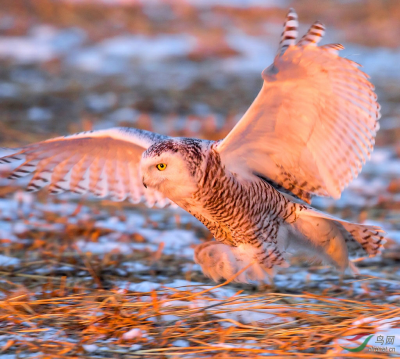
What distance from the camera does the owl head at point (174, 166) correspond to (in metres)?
3.02

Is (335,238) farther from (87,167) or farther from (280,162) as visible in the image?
(87,167)

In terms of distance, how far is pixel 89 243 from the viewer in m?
4.57

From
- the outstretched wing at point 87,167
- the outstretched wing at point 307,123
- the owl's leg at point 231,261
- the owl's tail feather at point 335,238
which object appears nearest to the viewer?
the outstretched wing at point 307,123

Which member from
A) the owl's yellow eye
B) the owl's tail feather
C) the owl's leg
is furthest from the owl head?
the owl's tail feather

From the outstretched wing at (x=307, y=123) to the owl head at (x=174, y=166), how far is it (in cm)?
20

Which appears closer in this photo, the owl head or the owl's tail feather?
the owl head

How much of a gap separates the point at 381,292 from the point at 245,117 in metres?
1.62

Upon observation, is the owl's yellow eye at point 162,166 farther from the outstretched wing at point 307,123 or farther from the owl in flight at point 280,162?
the outstretched wing at point 307,123

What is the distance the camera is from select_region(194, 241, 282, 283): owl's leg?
333 cm

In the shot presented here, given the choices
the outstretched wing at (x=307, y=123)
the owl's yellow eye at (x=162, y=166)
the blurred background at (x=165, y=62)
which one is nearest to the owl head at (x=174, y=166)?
the owl's yellow eye at (x=162, y=166)

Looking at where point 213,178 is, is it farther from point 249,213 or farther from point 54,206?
point 54,206

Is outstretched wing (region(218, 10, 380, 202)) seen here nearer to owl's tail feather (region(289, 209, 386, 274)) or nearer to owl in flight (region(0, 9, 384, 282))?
owl in flight (region(0, 9, 384, 282))

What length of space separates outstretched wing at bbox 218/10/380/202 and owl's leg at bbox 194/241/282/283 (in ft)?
1.67

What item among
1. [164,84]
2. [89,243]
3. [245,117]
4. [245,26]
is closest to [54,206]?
[89,243]
